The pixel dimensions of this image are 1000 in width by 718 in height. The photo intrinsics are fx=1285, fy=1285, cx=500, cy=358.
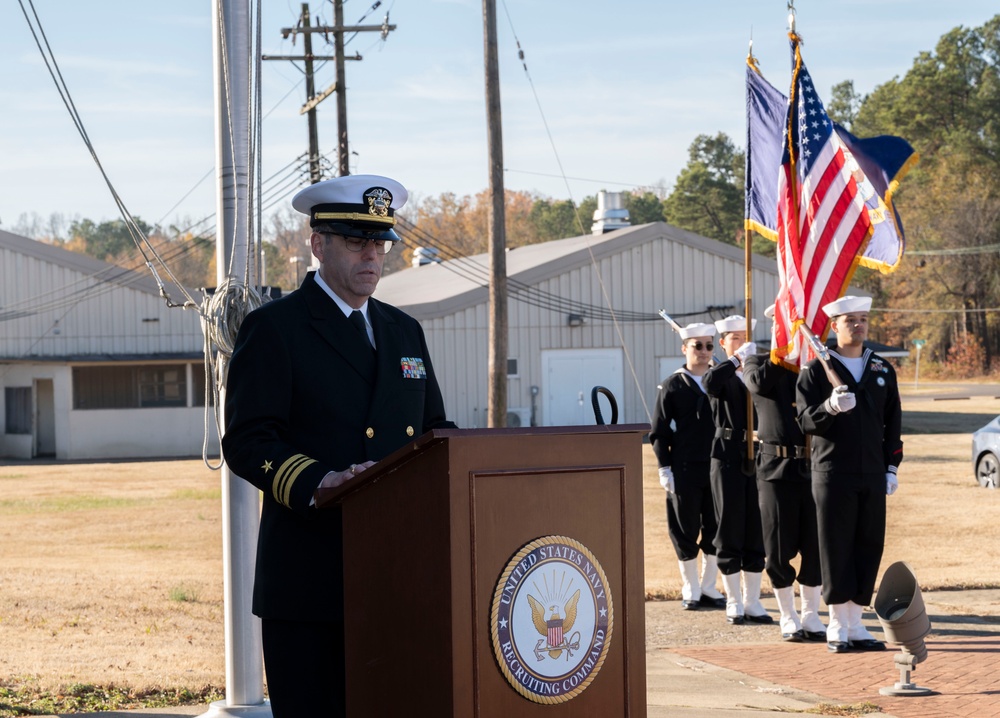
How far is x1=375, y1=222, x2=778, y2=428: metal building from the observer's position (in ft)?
108

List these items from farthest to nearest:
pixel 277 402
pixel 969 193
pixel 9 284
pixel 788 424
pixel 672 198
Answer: pixel 672 198, pixel 969 193, pixel 9 284, pixel 788 424, pixel 277 402

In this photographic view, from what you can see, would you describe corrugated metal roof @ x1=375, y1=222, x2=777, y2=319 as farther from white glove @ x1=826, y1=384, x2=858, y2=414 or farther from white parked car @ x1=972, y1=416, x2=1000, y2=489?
white glove @ x1=826, y1=384, x2=858, y2=414

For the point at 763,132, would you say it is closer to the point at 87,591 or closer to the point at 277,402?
the point at 87,591

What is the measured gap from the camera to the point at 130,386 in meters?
35.0

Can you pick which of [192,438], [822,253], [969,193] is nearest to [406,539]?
[822,253]

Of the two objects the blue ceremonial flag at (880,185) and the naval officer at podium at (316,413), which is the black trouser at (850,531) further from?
the naval officer at podium at (316,413)

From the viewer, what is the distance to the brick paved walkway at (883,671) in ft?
21.1

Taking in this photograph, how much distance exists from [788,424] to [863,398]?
74 cm

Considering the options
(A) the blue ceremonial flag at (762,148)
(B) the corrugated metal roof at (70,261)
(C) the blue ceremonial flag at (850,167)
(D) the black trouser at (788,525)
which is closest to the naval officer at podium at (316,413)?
(D) the black trouser at (788,525)

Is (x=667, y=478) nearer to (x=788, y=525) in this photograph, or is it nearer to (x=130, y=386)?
(x=788, y=525)

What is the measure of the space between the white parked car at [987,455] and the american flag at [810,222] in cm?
1145

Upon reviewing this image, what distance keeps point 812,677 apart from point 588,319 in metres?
26.6

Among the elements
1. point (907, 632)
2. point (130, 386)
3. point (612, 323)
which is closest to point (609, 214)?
point (612, 323)

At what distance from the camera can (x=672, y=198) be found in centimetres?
8188
